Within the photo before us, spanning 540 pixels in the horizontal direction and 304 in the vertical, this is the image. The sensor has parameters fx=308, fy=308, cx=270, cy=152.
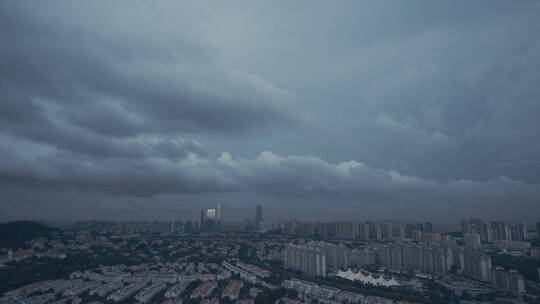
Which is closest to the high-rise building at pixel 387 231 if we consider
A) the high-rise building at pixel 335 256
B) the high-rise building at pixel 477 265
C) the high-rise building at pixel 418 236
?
the high-rise building at pixel 418 236

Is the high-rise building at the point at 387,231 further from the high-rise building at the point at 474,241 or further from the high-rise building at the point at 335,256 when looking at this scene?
the high-rise building at the point at 335,256

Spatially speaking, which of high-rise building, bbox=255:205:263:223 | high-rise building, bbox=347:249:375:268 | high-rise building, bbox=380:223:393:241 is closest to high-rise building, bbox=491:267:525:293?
high-rise building, bbox=347:249:375:268

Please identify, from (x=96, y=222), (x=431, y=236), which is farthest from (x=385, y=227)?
(x=96, y=222)

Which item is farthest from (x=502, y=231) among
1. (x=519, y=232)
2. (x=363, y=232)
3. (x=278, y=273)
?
(x=278, y=273)

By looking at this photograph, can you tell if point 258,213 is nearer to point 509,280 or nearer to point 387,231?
point 387,231

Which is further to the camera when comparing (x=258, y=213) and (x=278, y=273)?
(x=258, y=213)
